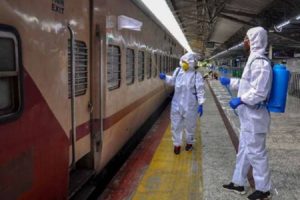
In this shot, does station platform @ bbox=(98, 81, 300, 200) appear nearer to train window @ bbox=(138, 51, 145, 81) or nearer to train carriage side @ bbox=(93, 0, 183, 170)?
train carriage side @ bbox=(93, 0, 183, 170)

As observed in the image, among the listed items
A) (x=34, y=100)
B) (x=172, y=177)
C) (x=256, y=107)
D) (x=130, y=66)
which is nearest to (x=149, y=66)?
(x=130, y=66)

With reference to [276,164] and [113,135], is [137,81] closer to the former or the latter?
A: [113,135]

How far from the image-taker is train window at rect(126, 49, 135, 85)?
6648 mm

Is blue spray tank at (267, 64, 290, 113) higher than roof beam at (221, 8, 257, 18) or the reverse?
the reverse

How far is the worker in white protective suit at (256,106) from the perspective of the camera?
172 inches

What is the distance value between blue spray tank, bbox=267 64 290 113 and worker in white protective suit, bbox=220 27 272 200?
0.06 metres

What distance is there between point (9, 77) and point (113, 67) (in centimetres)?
292

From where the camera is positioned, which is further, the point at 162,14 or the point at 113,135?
the point at 162,14

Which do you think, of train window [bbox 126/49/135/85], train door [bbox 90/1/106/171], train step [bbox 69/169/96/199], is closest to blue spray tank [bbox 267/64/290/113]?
train door [bbox 90/1/106/171]

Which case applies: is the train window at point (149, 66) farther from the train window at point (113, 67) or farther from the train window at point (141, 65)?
the train window at point (113, 67)

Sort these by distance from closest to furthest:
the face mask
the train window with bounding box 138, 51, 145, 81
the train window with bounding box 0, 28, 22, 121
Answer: the train window with bounding box 0, 28, 22, 121, the face mask, the train window with bounding box 138, 51, 145, 81

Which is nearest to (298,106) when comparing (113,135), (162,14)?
(162,14)

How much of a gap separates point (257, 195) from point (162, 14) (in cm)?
704

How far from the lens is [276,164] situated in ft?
20.0
